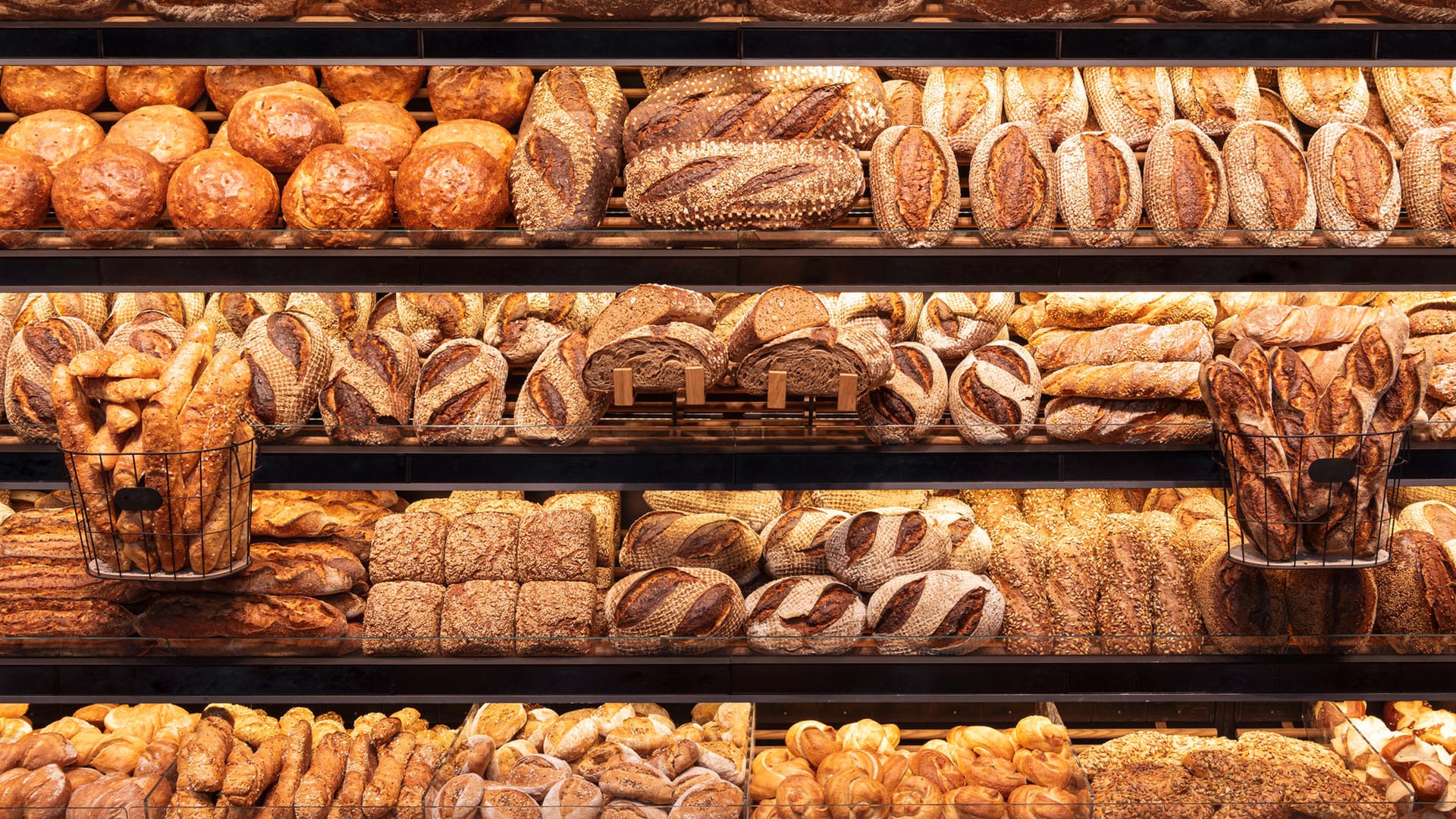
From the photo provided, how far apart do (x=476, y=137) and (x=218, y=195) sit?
640mm

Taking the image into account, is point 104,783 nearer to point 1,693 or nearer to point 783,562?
point 1,693

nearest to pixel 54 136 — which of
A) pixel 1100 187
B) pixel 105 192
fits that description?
pixel 105 192

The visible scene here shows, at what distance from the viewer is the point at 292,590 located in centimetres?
233

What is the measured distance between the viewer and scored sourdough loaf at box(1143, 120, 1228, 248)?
257cm

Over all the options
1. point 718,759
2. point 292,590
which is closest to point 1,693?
point 292,590

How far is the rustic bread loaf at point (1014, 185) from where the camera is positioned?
8.54ft

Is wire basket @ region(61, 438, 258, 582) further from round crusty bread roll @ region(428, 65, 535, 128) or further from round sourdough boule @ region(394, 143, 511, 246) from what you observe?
round crusty bread roll @ region(428, 65, 535, 128)

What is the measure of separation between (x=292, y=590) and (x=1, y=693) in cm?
63

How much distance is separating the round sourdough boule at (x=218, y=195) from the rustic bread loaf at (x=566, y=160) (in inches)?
24.1

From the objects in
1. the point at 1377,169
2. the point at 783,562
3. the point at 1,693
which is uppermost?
the point at 1377,169

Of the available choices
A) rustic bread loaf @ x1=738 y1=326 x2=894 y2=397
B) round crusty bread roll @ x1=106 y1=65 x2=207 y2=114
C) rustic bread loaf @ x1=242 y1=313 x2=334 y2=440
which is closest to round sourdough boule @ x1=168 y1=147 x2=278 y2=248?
rustic bread loaf @ x1=242 y1=313 x2=334 y2=440

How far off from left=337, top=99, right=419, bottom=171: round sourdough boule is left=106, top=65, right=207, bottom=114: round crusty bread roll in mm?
464

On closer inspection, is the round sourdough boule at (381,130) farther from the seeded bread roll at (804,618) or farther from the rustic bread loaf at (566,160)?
the seeded bread roll at (804,618)

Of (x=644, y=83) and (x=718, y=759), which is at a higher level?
(x=644, y=83)
